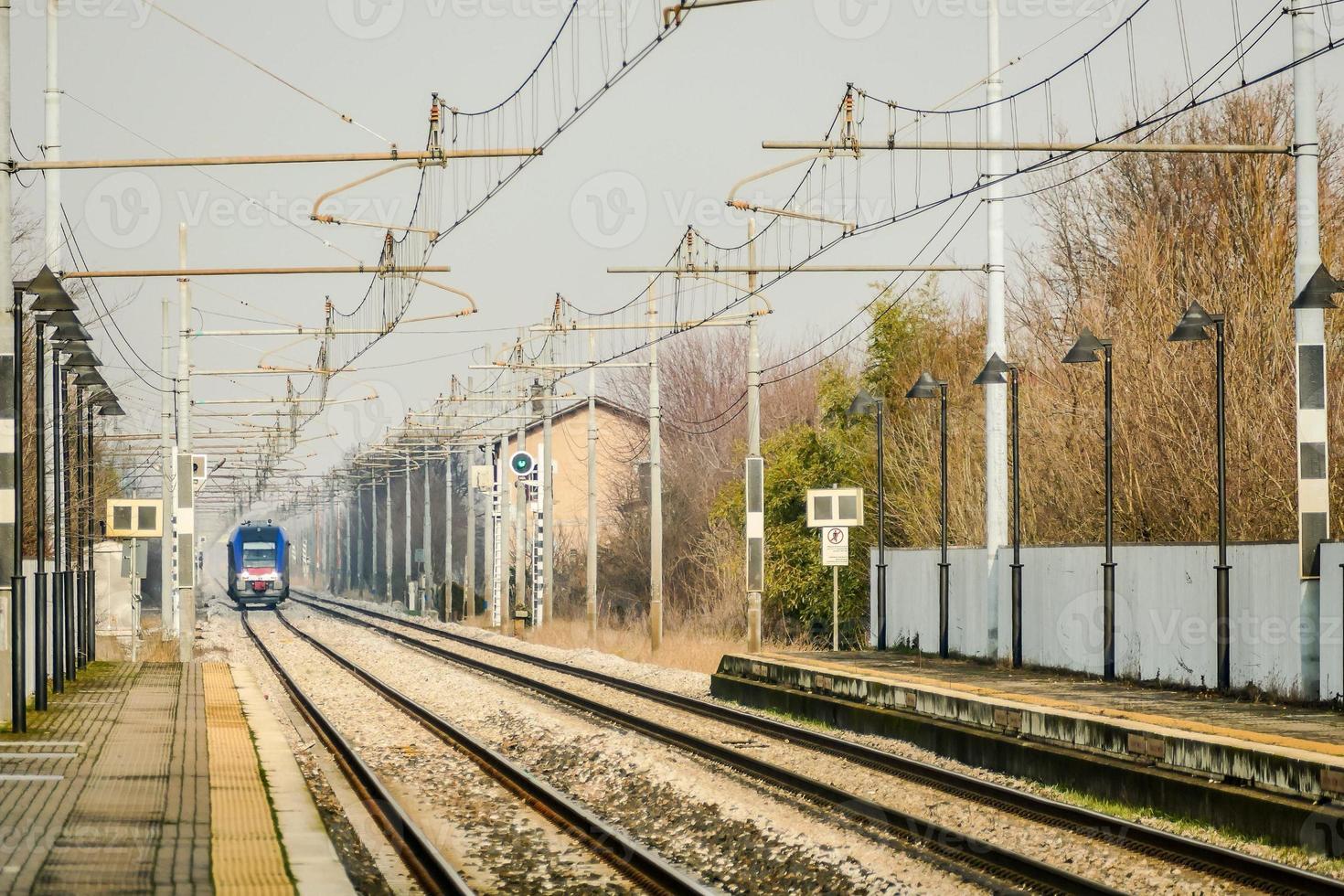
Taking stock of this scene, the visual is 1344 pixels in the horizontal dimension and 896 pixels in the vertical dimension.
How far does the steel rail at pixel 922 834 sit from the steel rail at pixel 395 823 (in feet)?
10.1

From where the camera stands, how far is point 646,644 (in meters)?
42.7

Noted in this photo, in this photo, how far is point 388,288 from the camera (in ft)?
88.8

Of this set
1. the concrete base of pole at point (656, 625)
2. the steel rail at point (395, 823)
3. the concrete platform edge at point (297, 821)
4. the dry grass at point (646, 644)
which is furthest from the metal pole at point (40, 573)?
the concrete base of pole at point (656, 625)

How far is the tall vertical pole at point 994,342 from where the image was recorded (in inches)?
1030

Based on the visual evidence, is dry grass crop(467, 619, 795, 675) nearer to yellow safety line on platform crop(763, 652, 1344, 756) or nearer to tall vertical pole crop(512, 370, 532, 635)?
tall vertical pole crop(512, 370, 532, 635)

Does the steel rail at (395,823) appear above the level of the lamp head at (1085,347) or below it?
below

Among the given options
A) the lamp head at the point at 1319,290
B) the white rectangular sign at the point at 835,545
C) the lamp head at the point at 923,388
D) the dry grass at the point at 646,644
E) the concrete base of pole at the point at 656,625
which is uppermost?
the lamp head at the point at 1319,290

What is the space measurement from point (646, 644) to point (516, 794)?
26.7m

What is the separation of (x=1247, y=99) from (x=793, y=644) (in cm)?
1628

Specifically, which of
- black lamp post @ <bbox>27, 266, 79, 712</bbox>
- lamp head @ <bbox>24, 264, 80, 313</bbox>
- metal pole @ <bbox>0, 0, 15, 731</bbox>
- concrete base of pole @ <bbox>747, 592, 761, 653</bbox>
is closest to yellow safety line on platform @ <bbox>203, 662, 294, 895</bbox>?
black lamp post @ <bbox>27, 266, 79, 712</bbox>

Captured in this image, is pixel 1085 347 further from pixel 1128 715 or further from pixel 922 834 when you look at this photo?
pixel 922 834

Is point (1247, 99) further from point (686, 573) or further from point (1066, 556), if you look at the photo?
point (686, 573)

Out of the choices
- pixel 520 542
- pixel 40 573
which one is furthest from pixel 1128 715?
pixel 520 542

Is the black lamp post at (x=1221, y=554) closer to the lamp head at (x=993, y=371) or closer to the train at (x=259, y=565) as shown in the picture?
the lamp head at (x=993, y=371)
